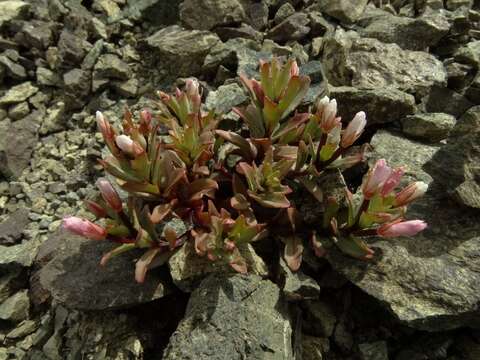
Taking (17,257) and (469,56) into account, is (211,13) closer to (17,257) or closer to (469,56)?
(469,56)

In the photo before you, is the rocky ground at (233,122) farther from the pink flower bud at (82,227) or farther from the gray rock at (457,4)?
the pink flower bud at (82,227)

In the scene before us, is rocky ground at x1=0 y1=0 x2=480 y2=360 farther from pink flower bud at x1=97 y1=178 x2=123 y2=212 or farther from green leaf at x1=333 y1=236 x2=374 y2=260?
pink flower bud at x1=97 y1=178 x2=123 y2=212

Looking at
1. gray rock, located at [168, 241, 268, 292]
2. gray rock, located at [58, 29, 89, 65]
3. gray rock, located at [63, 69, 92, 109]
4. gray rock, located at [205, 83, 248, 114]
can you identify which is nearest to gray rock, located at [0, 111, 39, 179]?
gray rock, located at [63, 69, 92, 109]

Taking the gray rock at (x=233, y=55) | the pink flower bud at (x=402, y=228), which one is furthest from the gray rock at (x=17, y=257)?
the pink flower bud at (x=402, y=228)

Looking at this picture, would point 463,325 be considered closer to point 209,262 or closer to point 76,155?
point 209,262

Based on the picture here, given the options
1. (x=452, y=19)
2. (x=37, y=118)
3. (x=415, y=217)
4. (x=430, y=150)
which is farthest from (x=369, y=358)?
(x=37, y=118)

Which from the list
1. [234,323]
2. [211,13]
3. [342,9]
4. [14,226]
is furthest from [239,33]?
[234,323]
